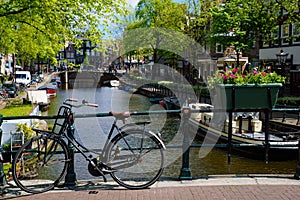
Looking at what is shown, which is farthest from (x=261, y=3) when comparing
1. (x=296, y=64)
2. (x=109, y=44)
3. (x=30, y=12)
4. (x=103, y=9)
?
(x=30, y=12)

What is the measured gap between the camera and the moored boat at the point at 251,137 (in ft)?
44.2

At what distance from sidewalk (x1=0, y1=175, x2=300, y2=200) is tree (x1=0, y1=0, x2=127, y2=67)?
6820 mm

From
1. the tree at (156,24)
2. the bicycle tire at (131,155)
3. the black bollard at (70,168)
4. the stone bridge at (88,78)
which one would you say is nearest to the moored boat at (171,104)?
the tree at (156,24)

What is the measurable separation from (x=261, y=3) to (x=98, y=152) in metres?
23.2

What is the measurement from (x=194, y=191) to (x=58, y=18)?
26.5ft

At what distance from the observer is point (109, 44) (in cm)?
1559

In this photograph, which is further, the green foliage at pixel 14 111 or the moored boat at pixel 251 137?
the green foliage at pixel 14 111

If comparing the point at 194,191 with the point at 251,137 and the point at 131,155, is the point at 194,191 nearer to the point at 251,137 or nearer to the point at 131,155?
the point at 131,155

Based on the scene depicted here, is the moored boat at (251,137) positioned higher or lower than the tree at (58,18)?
lower

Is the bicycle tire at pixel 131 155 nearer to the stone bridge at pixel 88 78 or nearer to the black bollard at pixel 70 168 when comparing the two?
the black bollard at pixel 70 168

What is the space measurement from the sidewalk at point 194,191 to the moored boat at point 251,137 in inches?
247

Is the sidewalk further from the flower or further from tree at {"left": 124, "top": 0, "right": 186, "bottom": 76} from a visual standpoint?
tree at {"left": 124, "top": 0, "right": 186, "bottom": 76}

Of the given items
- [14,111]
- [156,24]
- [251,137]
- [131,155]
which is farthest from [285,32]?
[131,155]

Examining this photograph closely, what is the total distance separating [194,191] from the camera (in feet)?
17.3
